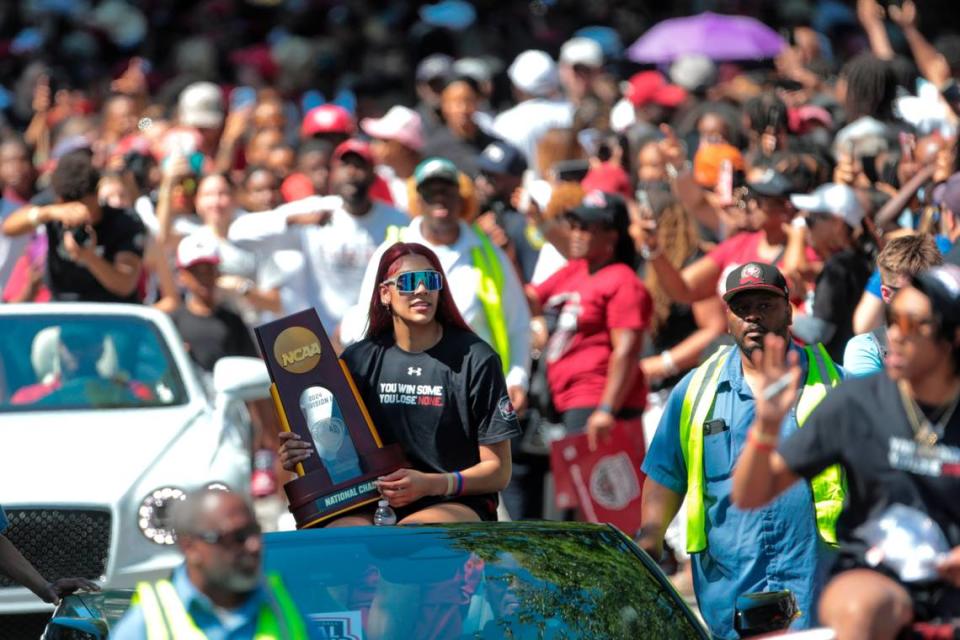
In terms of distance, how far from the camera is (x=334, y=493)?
7.52 m

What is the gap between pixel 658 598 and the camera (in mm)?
6176

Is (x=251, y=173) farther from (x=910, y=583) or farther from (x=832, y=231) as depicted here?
(x=910, y=583)

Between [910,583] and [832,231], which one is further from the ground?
[910,583]

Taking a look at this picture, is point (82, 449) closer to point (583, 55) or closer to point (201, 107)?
point (201, 107)

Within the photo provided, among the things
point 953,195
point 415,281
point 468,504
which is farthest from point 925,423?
point 953,195

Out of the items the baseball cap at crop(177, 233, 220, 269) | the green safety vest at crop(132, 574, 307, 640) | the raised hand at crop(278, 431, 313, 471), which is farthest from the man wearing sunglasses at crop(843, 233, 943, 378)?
the baseball cap at crop(177, 233, 220, 269)

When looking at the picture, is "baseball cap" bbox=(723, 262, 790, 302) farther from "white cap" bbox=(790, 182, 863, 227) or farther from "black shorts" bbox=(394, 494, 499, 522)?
"white cap" bbox=(790, 182, 863, 227)

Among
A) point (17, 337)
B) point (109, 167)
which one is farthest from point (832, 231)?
point (109, 167)

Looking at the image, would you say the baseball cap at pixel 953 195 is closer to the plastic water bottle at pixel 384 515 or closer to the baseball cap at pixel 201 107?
the plastic water bottle at pixel 384 515

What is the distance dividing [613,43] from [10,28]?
28.2ft

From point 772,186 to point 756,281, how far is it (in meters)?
3.21

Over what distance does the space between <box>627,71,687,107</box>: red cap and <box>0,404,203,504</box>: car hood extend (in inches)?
254

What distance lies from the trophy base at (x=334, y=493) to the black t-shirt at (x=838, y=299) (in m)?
2.85

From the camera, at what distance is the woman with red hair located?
25.3ft
